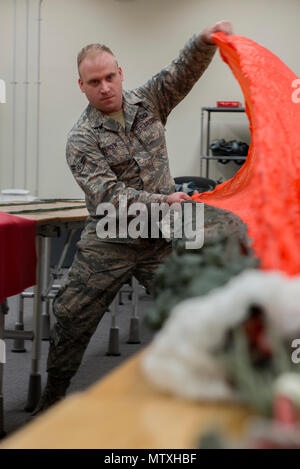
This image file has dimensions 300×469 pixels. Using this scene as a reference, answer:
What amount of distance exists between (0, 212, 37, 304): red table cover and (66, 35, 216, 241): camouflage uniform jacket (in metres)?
0.29

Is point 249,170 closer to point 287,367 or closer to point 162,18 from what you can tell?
point 287,367

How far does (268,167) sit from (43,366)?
255cm

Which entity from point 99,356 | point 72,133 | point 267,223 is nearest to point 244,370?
point 267,223

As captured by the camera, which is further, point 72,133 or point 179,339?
point 72,133

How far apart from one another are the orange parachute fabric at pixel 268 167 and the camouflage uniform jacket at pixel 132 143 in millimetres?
443

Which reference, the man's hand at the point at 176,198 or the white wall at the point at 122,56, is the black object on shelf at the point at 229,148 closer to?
the white wall at the point at 122,56

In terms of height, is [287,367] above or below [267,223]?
below

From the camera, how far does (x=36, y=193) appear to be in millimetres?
7113

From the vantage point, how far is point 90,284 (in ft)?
8.04

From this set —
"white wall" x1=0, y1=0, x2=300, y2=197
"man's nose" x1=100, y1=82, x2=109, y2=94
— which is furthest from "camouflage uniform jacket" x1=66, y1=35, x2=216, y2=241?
"white wall" x1=0, y1=0, x2=300, y2=197
